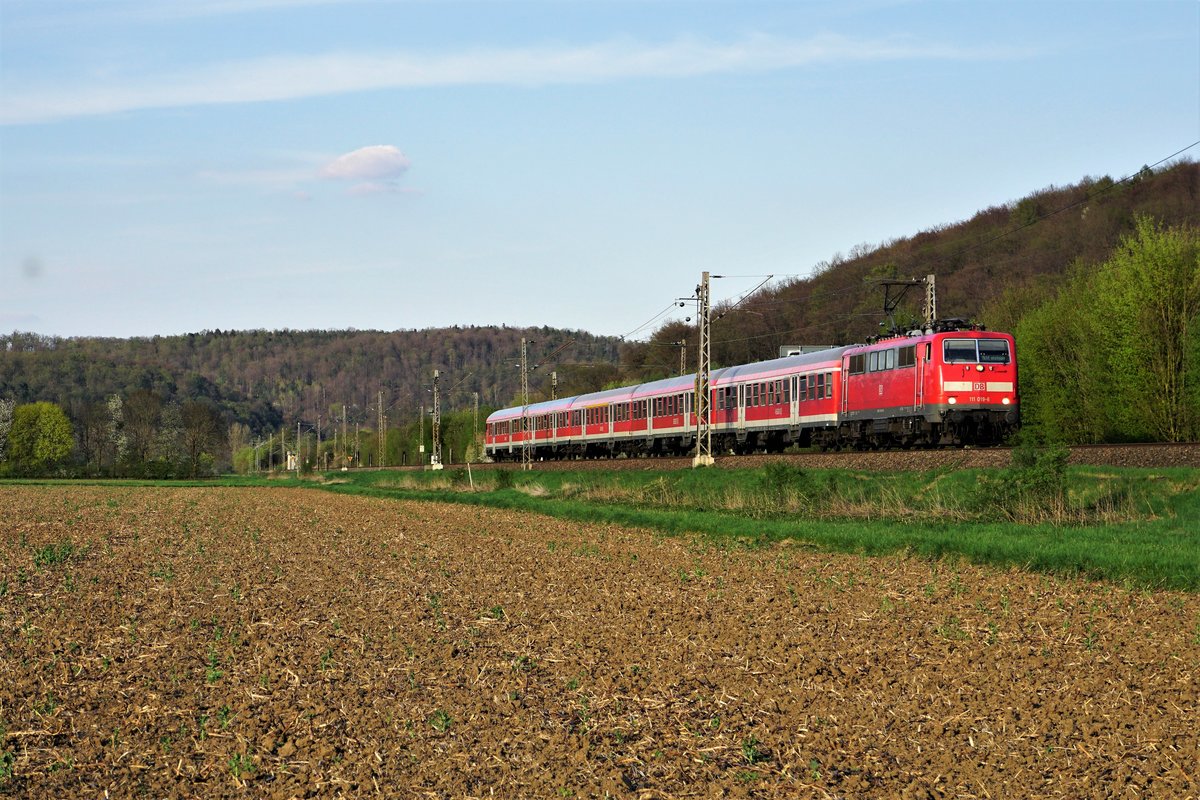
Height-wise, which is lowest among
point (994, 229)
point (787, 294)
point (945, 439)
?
point (945, 439)

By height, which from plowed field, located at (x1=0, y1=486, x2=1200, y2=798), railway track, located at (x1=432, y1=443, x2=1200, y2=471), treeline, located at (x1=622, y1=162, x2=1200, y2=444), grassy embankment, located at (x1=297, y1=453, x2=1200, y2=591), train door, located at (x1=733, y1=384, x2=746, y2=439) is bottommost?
plowed field, located at (x1=0, y1=486, x2=1200, y2=798)

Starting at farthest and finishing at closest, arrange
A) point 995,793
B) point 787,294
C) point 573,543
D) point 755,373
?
point 787,294, point 755,373, point 573,543, point 995,793

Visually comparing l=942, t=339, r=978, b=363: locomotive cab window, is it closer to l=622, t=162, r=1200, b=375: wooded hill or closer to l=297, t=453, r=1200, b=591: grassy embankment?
l=297, t=453, r=1200, b=591: grassy embankment

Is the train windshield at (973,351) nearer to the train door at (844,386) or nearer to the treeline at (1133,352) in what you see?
the train door at (844,386)

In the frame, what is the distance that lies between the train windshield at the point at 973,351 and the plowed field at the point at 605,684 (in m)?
16.7

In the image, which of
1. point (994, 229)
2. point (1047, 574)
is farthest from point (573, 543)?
point (994, 229)

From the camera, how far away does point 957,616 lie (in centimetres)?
1472

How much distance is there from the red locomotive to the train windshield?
0.03 meters

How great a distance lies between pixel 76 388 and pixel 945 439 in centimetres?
18587

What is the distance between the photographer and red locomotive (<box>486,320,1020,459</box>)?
119ft

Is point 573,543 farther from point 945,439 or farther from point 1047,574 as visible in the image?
point 945,439

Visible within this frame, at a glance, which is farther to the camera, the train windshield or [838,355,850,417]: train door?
[838,355,850,417]: train door

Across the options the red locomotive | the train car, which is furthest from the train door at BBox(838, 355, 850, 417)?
the train car

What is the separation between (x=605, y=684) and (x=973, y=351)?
2735 centimetres
